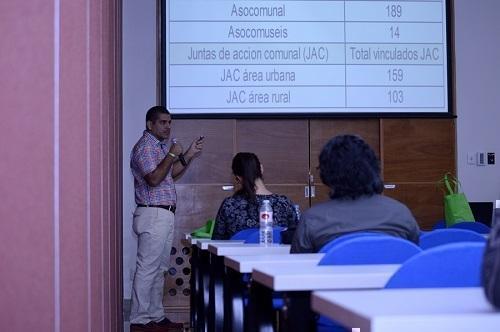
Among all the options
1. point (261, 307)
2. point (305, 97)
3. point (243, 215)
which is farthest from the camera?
point (305, 97)

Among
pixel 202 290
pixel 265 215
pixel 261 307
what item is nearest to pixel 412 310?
pixel 261 307

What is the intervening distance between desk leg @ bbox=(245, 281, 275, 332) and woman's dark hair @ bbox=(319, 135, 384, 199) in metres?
0.83

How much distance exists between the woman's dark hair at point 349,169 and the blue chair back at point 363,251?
95 centimetres

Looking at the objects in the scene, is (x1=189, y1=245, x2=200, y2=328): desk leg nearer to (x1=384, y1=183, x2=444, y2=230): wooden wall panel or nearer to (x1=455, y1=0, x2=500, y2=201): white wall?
(x1=384, y1=183, x2=444, y2=230): wooden wall panel

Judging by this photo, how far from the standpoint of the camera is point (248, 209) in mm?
4688

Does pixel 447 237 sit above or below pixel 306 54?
below

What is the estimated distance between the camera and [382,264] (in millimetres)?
2021

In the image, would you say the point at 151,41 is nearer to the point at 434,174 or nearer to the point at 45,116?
the point at 434,174

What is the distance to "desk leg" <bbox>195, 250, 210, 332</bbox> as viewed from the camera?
438 centimetres

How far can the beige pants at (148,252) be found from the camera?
5.77 m

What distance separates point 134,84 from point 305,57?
1359 mm

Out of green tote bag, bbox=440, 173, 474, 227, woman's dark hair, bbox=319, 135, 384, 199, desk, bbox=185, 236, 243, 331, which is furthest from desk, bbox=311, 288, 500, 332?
green tote bag, bbox=440, 173, 474, 227

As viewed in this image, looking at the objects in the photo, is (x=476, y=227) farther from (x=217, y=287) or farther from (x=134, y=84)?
(x=134, y=84)

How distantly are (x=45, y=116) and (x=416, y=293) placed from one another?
1.29 meters
